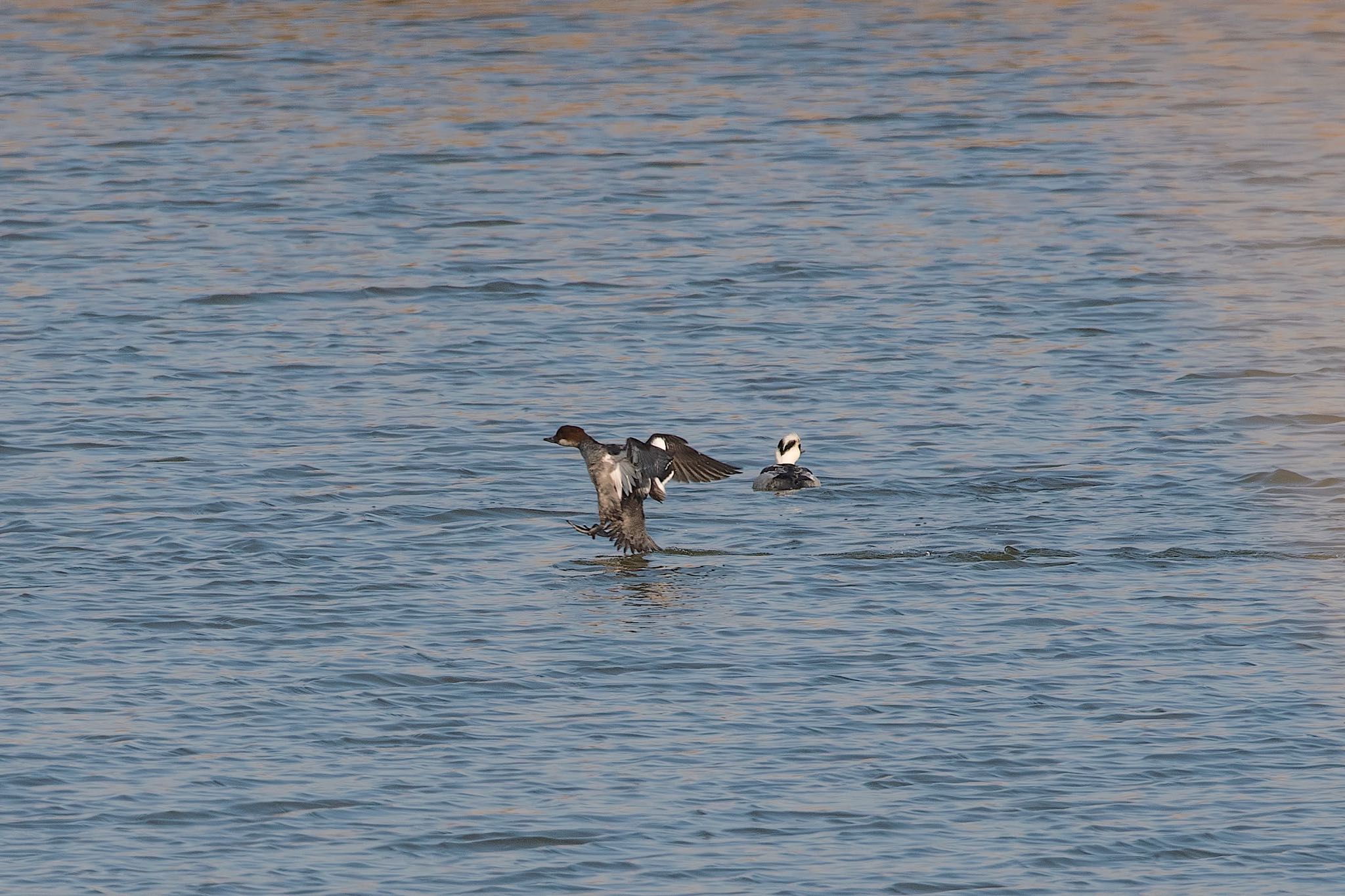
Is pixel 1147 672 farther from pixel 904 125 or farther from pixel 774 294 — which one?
pixel 904 125

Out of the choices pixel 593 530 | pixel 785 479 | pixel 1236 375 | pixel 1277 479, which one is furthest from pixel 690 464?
pixel 1236 375

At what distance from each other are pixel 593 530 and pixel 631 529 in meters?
0.35

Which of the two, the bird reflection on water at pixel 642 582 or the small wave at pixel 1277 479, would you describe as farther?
the small wave at pixel 1277 479

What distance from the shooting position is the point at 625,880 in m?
9.48

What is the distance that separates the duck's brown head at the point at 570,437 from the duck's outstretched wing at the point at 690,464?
450 mm

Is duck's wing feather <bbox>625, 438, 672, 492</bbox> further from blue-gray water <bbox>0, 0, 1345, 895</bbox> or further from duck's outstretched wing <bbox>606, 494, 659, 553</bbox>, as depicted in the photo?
blue-gray water <bbox>0, 0, 1345, 895</bbox>

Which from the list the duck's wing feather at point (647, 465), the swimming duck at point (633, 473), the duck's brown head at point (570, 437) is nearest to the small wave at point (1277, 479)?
the swimming duck at point (633, 473)

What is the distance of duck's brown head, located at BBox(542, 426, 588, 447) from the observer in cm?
1499

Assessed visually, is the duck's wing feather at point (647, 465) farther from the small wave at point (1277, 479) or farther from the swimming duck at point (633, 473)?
the small wave at point (1277, 479)

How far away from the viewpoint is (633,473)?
15180mm

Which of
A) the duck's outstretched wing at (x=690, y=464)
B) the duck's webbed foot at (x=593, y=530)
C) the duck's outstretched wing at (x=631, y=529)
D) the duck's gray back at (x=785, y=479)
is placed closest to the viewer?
the duck's webbed foot at (x=593, y=530)

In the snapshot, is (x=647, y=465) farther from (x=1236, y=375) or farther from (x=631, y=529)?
(x=1236, y=375)

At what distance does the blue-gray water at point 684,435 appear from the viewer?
10.2 metres

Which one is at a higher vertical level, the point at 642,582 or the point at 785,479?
the point at 785,479
